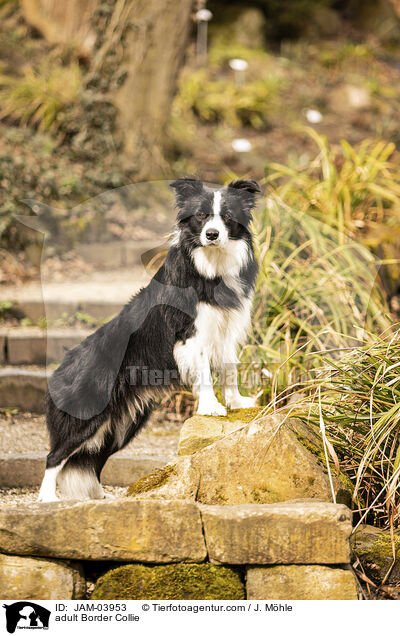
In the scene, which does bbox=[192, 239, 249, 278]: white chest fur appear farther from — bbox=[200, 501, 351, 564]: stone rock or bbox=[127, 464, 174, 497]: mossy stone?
bbox=[200, 501, 351, 564]: stone rock

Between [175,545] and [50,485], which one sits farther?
[50,485]

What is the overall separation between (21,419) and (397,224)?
361cm

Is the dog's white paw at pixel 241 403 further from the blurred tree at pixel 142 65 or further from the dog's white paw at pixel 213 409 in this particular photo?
the blurred tree at pixel 142 65

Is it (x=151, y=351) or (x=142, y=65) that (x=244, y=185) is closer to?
(x=151, y=351)

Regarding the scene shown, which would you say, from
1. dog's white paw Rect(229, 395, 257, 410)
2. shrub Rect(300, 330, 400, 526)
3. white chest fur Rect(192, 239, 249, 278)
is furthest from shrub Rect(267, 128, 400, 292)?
white chest fur Rect(192, 239, 249, 278)

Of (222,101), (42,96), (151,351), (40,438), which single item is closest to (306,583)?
(151,351)

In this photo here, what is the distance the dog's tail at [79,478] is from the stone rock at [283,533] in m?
0.73

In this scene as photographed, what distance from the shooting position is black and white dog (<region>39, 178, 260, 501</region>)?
9.20 ft

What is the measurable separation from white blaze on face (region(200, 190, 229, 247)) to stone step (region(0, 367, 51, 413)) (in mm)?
1572

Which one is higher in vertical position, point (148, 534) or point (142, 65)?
point (142, 65)

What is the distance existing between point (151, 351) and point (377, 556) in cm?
127

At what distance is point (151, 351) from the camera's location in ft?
9.47
